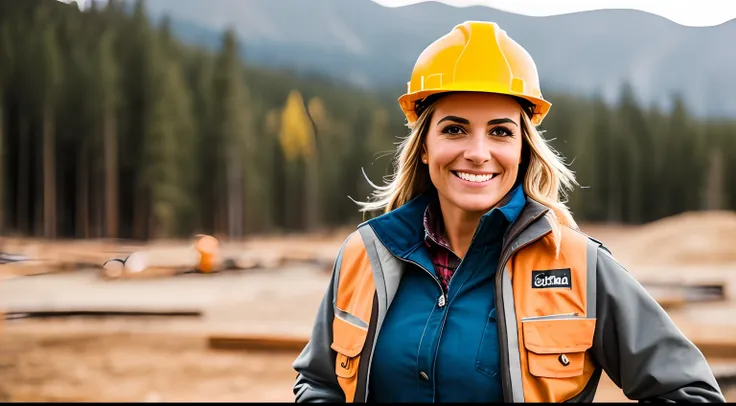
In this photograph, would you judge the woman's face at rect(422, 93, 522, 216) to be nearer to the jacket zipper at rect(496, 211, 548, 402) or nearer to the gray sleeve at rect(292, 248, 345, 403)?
the jacket zipper at rect(496, 211, 548, 402)

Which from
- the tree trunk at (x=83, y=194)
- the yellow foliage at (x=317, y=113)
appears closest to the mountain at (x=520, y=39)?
the yellow foliage at (x=317, y=113)

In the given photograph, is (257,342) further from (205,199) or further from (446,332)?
(205,199)

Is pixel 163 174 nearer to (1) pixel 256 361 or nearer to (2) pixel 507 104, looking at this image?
(1) pixel 256 361

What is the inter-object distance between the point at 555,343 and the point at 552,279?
15 centimetres

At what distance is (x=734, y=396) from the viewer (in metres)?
7.96

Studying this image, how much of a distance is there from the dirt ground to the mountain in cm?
10664

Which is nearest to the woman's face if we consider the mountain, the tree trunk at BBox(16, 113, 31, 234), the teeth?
the teeth

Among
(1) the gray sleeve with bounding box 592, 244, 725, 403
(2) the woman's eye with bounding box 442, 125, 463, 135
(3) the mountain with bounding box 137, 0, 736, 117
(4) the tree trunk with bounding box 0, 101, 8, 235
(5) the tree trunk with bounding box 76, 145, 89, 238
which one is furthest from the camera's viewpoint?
(3) the mountain with bounding box 137, 0, 736, 117

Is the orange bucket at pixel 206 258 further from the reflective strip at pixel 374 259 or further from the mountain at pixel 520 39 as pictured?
the mountain at pixel 520 39

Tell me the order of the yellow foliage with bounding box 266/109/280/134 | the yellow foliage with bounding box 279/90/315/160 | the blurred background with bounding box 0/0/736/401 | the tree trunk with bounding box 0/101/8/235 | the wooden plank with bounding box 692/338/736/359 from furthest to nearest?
the yellow foliage with bounding box 266/109/280/134 < the yellow foliage with bounding box 279/90/315/160 < the tree trunk with bounding box 0/101/8/235 < the blurred background with bounding box 0/0/736/401 < the wooden plank with bounding box 692/338/736/359

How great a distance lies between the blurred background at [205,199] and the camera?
11281 millimetres

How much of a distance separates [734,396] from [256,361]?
5916 millimetres

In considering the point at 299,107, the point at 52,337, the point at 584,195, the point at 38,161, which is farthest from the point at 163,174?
the point at 584,195

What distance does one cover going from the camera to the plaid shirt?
1989mm
